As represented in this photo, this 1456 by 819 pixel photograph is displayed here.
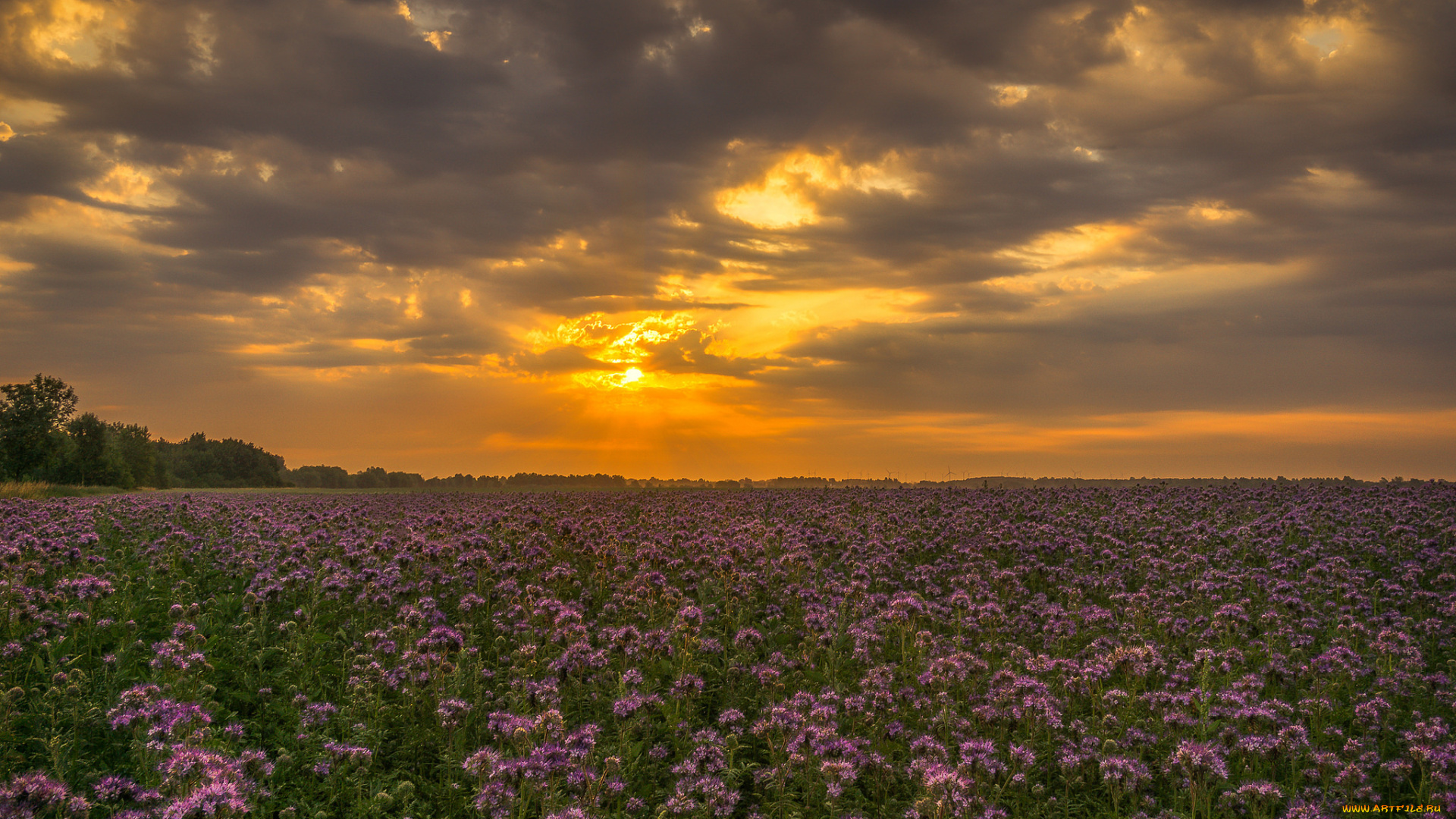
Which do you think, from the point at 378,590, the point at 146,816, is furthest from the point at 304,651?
the point at 146,816

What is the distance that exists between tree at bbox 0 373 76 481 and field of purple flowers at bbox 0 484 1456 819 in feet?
319

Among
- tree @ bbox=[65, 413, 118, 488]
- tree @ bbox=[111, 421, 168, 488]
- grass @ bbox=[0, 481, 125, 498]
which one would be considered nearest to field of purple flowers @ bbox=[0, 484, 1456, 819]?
grass @ bbox=[0, 481, 125, 498]

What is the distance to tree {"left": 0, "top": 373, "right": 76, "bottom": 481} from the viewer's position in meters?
87.9

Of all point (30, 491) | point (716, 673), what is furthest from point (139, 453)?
point (716, 673)

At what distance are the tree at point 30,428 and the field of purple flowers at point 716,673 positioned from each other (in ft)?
319

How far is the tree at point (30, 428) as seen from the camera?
87875 mm

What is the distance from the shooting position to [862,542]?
1991 cm

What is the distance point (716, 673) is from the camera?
12.1 m

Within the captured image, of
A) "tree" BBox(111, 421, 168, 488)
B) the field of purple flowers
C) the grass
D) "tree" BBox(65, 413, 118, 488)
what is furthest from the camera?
"tree" BBox(111, 421, 168, 488)

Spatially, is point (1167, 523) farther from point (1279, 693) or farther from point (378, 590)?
point (378, 590)

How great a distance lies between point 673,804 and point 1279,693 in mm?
10482

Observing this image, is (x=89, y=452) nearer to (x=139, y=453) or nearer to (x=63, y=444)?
(x=63, y=444)

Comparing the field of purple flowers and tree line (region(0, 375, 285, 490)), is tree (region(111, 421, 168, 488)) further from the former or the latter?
the field of purple flowers

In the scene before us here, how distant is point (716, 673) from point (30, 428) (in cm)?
11540
